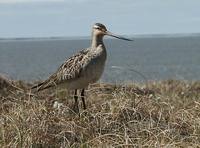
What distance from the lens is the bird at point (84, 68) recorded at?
1126 centimetres

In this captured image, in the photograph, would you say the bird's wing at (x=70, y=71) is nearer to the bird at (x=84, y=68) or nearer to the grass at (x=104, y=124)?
the bird at (x=84, y=68)

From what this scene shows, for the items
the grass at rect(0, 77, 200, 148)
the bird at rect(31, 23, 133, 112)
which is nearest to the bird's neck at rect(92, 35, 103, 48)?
the bird at rect(31, 23, 133, 112)

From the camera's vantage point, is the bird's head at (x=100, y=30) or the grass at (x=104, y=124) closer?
the grass at (x=104, y=124)

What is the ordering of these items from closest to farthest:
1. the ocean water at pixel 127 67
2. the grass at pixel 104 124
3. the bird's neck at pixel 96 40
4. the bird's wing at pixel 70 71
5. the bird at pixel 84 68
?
the grass at pixel 104 124, the bird at pixel 84 68, the bird's wing at pixel 70 71, the bird's neck at pixel 96 40, the ocean water at pixel 127 67

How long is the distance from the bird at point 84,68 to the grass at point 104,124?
44 cm

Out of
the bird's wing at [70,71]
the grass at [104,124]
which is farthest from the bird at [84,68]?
the grass at [104,124]

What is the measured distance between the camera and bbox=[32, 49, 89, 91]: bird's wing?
447 inches

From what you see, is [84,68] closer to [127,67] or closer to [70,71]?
[70,71]

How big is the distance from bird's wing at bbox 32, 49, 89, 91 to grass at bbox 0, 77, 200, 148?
0.63m

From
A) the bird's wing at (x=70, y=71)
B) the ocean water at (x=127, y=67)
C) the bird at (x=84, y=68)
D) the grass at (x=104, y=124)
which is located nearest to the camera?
the grass at (x=104, y=124)

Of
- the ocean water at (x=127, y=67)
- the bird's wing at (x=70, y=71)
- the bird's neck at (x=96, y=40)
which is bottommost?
the ocean water at (x=127, y=67)

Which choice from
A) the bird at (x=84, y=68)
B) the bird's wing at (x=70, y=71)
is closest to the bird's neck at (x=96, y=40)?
the bird at (x=84, y=68)

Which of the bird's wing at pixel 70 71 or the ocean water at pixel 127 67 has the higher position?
the bird's wing at pixel 70 71

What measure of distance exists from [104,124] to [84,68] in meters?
1.91
